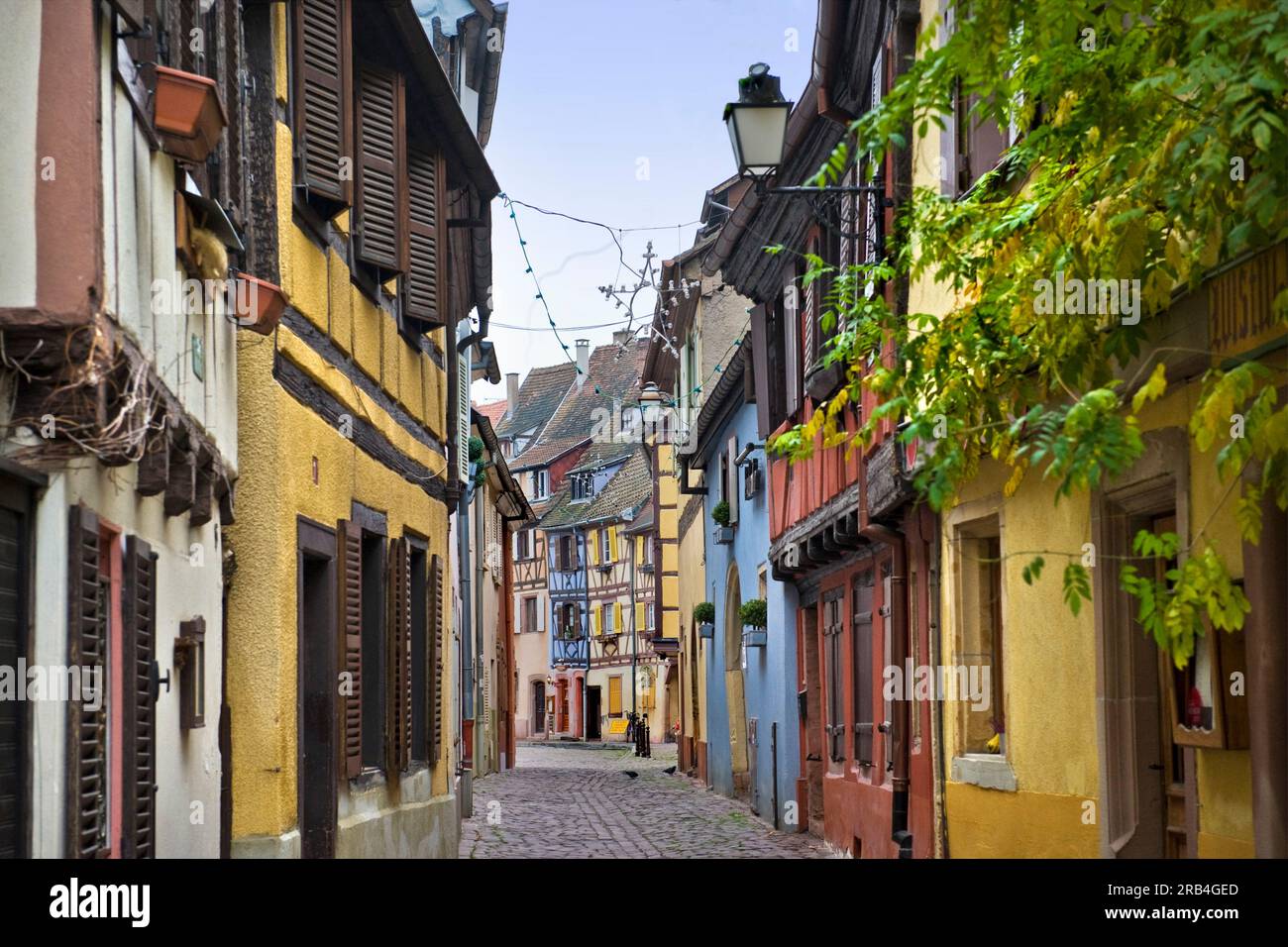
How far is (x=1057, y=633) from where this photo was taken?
372 inches

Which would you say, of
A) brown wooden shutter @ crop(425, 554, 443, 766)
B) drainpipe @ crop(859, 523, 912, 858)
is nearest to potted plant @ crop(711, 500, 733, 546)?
brown wooden shutter @ crop(425, 554, 443, 766)

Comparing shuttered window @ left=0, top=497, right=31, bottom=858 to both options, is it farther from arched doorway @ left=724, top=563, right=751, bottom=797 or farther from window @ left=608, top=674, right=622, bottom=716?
window @ left=608, top=674, right=622, bottom=716

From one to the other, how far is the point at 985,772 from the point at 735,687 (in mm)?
14798

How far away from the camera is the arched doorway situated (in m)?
24.2

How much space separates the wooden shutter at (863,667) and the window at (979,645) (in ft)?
13.3

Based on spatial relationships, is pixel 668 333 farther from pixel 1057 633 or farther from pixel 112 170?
pixel 112 170

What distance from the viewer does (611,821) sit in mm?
20062

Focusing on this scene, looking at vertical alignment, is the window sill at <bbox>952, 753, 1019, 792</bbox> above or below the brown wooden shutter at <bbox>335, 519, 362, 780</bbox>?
below

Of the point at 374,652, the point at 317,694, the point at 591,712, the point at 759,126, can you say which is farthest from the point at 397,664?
the point at 591,712

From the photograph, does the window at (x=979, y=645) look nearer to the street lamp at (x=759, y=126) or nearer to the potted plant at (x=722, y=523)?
Result: the street lamp at (x=759, y=126)

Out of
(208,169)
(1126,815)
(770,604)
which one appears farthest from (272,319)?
(770,604)

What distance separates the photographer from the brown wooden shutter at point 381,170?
39.3 ft

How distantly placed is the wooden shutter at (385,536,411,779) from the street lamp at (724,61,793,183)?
11.7 feet

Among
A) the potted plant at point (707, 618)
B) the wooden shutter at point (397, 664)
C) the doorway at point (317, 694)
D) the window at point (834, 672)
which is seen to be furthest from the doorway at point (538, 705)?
the doorway at point (317, 694)
